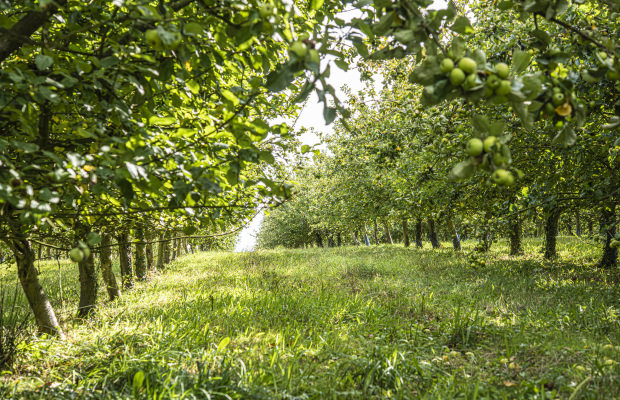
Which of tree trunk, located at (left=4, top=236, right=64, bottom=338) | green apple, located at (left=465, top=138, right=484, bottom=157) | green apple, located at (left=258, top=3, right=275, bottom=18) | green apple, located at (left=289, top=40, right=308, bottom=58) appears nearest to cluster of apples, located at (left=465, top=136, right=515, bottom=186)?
green apple, located at (left=465, top=138, right=484, bottom=157)

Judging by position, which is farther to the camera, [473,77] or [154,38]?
[154,38]

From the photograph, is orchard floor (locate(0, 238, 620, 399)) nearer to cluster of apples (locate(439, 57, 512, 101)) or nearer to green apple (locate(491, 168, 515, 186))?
green apple (locate(491, 168, 515, 186))

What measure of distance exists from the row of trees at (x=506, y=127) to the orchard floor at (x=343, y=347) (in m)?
1.31

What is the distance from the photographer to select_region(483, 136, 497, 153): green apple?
4.47ft

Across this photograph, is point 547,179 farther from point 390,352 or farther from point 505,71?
point 505,71

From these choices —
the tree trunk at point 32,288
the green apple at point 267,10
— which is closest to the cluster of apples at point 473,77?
the green apple at point 267,10

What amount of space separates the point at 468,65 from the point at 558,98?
515 mm

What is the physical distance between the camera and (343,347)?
377cm

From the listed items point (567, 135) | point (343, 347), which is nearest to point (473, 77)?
point (567, 135)

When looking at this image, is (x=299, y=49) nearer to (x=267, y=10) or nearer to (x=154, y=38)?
(x=267, y=10)

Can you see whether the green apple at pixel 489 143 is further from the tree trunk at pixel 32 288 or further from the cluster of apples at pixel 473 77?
the tree trunk at pixel 32 288

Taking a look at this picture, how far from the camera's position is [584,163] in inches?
190

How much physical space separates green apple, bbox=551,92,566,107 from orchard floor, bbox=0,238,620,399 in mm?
2352

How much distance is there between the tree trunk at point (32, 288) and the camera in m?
3.88
